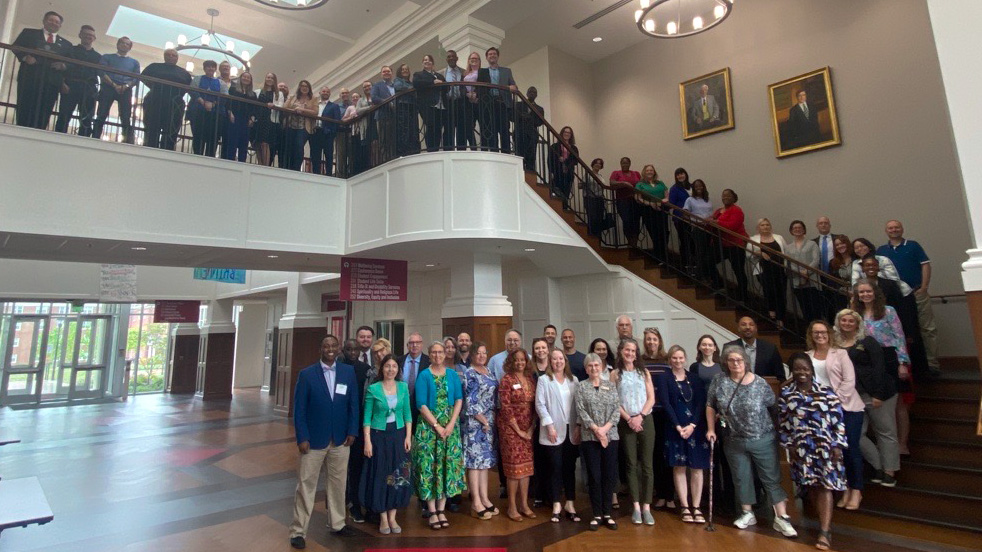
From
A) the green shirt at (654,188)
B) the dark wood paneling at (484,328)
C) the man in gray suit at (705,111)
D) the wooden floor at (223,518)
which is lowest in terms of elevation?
the wooden floor at (223,518)

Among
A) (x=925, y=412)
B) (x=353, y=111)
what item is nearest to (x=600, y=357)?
(x=925, y=412)

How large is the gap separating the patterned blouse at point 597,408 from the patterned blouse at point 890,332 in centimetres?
240

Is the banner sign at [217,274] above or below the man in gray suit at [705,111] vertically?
below

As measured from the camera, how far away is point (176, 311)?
46.2ft

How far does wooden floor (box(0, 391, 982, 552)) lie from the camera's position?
13.1ft

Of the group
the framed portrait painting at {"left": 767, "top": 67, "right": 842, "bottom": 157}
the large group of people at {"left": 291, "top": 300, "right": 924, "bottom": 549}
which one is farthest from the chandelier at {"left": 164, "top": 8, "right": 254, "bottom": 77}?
the framed portrait painting at {"left": 767, "top": 67, "right": 842, "bottom": 157}

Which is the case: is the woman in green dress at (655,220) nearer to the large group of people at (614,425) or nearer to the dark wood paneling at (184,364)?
the large group of people at (614,425)

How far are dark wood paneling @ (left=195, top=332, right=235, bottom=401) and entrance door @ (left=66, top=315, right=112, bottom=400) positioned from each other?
314 centimetres

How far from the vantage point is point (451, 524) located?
178 inches

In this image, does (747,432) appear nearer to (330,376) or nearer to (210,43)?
(330,376)

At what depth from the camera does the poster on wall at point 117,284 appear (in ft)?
37.6

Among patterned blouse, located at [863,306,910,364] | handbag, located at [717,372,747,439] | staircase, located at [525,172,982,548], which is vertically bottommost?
staircase, located at [525,172,982,548]

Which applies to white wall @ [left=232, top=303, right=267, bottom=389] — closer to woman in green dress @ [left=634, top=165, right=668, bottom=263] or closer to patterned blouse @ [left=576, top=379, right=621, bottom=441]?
woman in green dress @ [left=634, top=165, right=668, bottom=263]

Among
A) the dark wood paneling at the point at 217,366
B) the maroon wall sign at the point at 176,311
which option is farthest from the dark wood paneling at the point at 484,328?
the dark wood paneling at the point at 217,366
